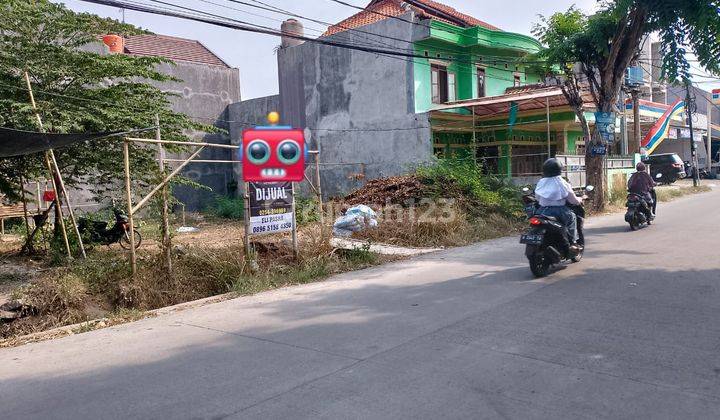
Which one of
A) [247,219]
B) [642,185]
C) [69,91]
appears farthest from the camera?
[642,185]

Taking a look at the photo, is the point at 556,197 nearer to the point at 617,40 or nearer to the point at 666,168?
the point at 617,40

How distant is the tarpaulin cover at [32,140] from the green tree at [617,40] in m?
9.00

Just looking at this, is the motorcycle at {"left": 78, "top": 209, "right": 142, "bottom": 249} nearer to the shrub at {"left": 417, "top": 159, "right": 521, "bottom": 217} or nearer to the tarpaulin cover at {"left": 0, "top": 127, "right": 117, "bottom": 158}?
the tarpaulin cover at {"left": 0, "top": 127, "right": 117, "bottom": 158}

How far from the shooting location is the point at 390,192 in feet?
52.7

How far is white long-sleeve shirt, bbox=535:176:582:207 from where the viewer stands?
8656 millimetres

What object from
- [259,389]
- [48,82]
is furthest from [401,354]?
[48,82]

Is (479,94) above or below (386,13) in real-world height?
below

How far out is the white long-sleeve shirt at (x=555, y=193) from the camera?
8656 millimetres

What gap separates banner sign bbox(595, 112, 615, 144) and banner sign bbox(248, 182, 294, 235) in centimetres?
1133

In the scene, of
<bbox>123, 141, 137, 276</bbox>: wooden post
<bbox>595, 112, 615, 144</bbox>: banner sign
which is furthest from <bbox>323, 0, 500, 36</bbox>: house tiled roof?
<bbox>123, 141, 137, 276</bbox>: wooden post

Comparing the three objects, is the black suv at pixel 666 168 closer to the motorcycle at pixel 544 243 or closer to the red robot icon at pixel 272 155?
the motorcycle at pixel 544 243

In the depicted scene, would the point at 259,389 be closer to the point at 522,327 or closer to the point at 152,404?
the point at 152,404

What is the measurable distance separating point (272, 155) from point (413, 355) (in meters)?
5.53

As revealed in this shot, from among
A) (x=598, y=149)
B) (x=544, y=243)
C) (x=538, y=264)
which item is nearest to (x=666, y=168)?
(x=598, y=149)
